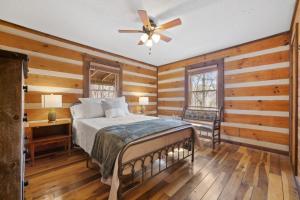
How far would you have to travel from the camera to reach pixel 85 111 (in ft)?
9.68

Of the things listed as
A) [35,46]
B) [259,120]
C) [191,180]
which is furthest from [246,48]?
[35,46]

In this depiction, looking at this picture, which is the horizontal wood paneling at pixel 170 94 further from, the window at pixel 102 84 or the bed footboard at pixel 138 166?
the bed footboard at pixel 138 166

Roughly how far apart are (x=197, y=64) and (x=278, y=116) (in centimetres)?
227

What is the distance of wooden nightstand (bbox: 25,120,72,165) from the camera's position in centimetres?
231

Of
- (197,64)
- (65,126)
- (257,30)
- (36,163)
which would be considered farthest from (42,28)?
(257,30)

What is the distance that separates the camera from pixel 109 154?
1550 mm

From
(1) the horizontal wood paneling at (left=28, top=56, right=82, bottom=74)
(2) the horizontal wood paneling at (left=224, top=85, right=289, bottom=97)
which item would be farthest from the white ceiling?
(2) the horizontal wood paneling at (left=224, top=85, right=289, bottom=97)

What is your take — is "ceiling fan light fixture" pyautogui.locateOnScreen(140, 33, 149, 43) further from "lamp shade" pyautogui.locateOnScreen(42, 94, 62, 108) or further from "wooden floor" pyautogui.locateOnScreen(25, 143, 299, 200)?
"wooden floor" pyautogui.locateOnScreen(25, 143, 299, 200)

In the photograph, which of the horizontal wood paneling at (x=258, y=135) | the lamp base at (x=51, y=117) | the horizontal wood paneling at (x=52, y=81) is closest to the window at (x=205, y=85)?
the horizontal wood paneling at (x=258, y=135)

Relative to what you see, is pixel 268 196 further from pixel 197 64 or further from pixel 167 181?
pixel 197 64

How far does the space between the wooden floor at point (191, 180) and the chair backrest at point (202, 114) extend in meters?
1.12

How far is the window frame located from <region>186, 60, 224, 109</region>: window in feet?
6.99

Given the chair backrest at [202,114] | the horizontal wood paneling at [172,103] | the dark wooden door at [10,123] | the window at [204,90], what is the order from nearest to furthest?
the dark wooden door at [10,123]
the chair backrest at [202,114]
the window at [204,90]
the horizontal wood paneling at [172,103]

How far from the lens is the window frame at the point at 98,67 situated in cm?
342
